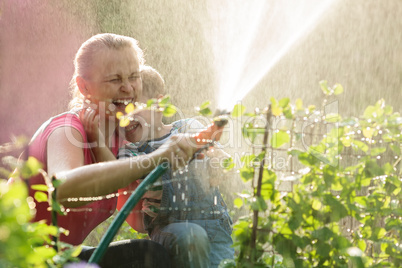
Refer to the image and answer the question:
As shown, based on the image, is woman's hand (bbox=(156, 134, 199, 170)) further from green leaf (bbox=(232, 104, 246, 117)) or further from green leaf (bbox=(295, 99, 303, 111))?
green leaf (bbox=(295, 99, 303, 111))

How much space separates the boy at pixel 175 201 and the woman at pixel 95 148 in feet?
0.66

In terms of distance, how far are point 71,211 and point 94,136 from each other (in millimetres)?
340

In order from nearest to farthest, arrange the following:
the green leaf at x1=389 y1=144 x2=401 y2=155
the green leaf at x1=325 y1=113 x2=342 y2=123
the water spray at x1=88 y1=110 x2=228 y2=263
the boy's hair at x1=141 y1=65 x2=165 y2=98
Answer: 1. the water spray at x1=88 y1=110 x2=228 y2=263
2. the green leaf at x1=325 y1=113 x2=342 y2=123
3. the green leaf at x1=389 y1=144 x2=401 y2=155
4. the boy's hair at x1=141 y1=65 x2=165 y2=98

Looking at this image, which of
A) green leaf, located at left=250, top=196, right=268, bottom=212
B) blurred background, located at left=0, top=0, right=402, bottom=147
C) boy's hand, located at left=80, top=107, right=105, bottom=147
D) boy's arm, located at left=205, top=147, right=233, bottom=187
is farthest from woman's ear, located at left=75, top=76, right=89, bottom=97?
blurred background, located at left=0, top=0, right=402, bottom=147

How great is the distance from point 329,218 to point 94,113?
1.14 m

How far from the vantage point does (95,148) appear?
2.11 m

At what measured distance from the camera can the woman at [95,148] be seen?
5.52 feet

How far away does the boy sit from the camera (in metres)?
2.35

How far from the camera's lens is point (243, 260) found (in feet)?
4.63

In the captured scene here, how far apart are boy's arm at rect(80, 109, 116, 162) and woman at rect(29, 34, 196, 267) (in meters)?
0.02

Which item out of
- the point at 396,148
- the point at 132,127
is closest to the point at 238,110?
the point at 396,148

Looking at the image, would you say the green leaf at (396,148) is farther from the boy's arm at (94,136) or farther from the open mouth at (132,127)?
the open mouth at (132,127)

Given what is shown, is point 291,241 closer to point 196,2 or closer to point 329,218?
point 329,218

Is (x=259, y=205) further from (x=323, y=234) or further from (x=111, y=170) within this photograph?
(x=111, y=170)
